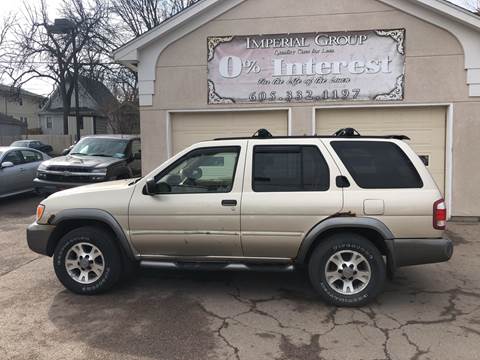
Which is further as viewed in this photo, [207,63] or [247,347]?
[207,63]

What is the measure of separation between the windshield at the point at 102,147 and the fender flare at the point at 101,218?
680cm

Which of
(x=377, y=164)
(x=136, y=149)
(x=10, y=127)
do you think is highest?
(x=10, y=127)

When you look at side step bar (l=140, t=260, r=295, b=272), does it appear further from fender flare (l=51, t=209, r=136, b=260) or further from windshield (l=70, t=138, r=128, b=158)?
windshield (l=70, t=138, r=128, b=158)

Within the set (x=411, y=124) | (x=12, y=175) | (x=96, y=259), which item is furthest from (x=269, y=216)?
(x=12, y=175)

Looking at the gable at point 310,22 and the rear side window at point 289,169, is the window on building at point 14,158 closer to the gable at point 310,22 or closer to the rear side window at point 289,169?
the gable at point 310,22

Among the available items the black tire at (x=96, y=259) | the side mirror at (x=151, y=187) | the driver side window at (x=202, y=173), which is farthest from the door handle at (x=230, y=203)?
the black tire at (x=96, y=259)

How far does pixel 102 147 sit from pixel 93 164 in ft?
5.07

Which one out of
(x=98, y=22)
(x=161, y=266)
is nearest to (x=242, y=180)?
(x=161, y=266)

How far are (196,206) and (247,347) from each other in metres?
1.56

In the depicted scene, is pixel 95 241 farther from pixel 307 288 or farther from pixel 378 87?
pixel 378 87

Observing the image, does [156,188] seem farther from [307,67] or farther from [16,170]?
[16,170]

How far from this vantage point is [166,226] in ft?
15.8

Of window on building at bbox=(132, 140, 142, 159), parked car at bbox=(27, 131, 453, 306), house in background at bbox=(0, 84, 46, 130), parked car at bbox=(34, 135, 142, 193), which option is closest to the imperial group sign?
parked car at bbox=(34, 135, 142, 193)

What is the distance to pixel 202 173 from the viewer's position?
4.92m
